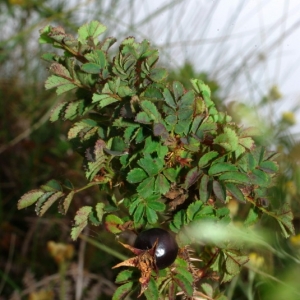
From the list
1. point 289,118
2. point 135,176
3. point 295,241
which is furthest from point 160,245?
point 289,118

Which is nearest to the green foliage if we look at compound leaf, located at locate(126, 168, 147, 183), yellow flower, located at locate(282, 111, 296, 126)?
compound leaf, located at locate(126, 168, 147, 183)

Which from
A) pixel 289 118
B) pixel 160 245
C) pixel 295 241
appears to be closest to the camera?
pixel 160 245

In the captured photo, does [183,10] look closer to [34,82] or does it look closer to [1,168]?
[34,82]

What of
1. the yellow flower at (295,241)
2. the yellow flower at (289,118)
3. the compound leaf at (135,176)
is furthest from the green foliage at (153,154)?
the yellow flower at (289,118)

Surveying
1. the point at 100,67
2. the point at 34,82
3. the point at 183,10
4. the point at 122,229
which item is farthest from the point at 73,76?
the point at 34,82

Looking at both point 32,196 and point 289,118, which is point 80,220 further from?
point 289,118

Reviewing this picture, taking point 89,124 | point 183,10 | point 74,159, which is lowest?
point 74,159

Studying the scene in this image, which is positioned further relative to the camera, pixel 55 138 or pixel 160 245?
pixel 55 138
